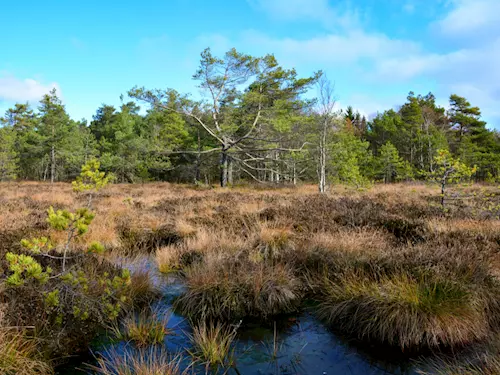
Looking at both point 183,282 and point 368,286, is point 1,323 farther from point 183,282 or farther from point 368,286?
point 368,286

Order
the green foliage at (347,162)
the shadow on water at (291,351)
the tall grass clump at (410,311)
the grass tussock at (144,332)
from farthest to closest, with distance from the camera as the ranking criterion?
the green foliage at (347,162)
the grass tussock at (144,332)
the tall grass clump at (410,311)
the shadow on water at (291,351)

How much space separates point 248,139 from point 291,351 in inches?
906

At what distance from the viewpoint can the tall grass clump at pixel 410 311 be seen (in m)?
3.63

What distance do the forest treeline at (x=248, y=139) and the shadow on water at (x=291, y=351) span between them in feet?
32.6

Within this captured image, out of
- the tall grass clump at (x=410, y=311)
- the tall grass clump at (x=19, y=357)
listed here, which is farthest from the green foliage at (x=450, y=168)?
the tall grass clump at (x=19, y=357)

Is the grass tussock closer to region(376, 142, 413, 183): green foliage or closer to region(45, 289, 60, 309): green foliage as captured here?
region(45, 289, 60, 309): green foliage

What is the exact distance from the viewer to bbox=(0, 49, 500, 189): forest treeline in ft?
76.5

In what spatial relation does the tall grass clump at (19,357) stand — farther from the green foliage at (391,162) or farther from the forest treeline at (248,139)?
the green foliage at (391,162)

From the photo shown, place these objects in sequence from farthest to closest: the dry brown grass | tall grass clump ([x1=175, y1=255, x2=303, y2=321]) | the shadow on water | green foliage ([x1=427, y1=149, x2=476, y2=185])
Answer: green foliage ([x1=427, y1=149, x2=476, y2=185])
tall grass clump ([x1=175, y1=255, x2=303, y2=321])
the dry brown grass
the shadow on water

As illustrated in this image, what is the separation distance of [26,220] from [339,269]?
740 centimetres

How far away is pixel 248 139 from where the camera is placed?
85.5 ft

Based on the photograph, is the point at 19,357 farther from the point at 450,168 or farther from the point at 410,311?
the point at 450,168

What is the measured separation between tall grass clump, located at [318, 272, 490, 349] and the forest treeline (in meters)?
8.88

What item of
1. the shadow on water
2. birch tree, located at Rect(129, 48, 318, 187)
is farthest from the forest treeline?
the shadow on water
